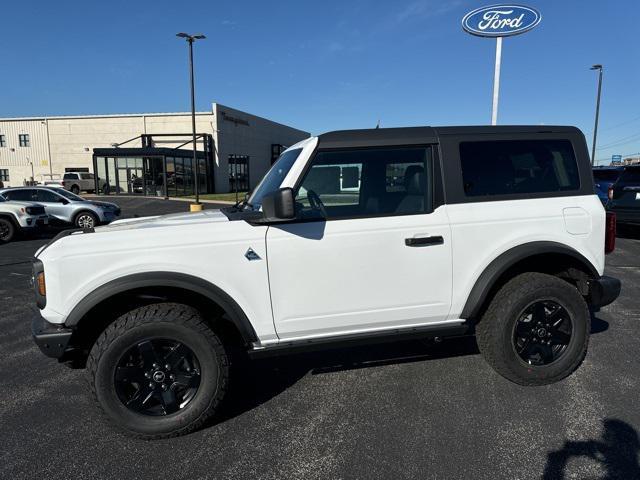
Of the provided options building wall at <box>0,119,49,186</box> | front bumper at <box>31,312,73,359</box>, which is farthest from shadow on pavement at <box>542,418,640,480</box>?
building wall at <box>0,119,49,186</box>

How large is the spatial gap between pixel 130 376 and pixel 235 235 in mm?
1118

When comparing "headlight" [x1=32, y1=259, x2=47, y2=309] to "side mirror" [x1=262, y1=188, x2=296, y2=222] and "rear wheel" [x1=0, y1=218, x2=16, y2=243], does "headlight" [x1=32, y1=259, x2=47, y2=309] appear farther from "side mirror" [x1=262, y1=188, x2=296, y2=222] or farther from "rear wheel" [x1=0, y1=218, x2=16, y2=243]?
"rear wheel" [x1=0, y1=218, x2=16, y2=243]

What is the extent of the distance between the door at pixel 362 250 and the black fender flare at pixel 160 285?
0.27m

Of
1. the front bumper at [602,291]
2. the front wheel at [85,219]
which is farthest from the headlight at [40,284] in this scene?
the front wheel at [85,219]

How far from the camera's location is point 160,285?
2627mm

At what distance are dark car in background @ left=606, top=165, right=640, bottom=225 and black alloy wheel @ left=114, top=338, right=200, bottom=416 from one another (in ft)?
34.5

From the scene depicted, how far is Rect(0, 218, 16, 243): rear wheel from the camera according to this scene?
11.5m

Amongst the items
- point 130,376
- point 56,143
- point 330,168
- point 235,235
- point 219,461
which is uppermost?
point 56,143

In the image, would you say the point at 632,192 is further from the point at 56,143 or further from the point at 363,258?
the point at 56,143

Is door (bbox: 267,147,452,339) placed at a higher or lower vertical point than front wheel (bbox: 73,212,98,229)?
higher

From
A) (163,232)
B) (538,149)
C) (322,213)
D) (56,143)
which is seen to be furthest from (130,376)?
(56,143)

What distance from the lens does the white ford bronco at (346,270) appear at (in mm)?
2631

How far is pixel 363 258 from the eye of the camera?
112 inches

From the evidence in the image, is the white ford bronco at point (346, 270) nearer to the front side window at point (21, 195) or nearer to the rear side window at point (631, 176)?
the rear side window at point (631, 176)
